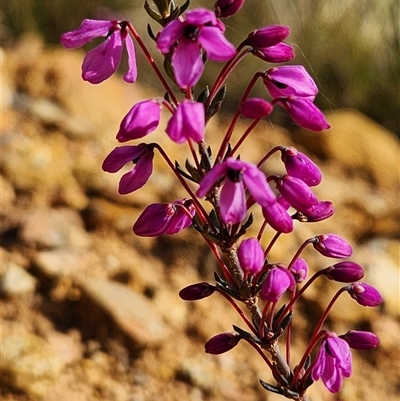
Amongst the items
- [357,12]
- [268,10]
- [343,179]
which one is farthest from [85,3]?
[343,179]

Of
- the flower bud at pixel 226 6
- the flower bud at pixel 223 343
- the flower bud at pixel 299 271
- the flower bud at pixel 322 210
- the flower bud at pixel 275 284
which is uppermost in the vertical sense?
the flower bud at pixel 226 6

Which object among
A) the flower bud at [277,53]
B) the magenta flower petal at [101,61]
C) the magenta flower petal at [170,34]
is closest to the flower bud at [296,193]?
the flower bud at [277,53]

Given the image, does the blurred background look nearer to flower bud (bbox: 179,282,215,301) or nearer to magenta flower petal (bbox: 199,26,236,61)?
flower bud (bbox: 179,282,215,301)

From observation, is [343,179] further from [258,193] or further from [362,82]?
[258,193]

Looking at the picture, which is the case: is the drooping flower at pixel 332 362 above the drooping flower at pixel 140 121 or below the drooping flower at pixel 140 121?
below

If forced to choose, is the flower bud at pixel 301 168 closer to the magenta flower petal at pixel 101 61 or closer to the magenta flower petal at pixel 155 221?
the magenta flower petal at pixel 155 221

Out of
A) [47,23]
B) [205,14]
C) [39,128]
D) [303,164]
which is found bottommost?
[47,23]
